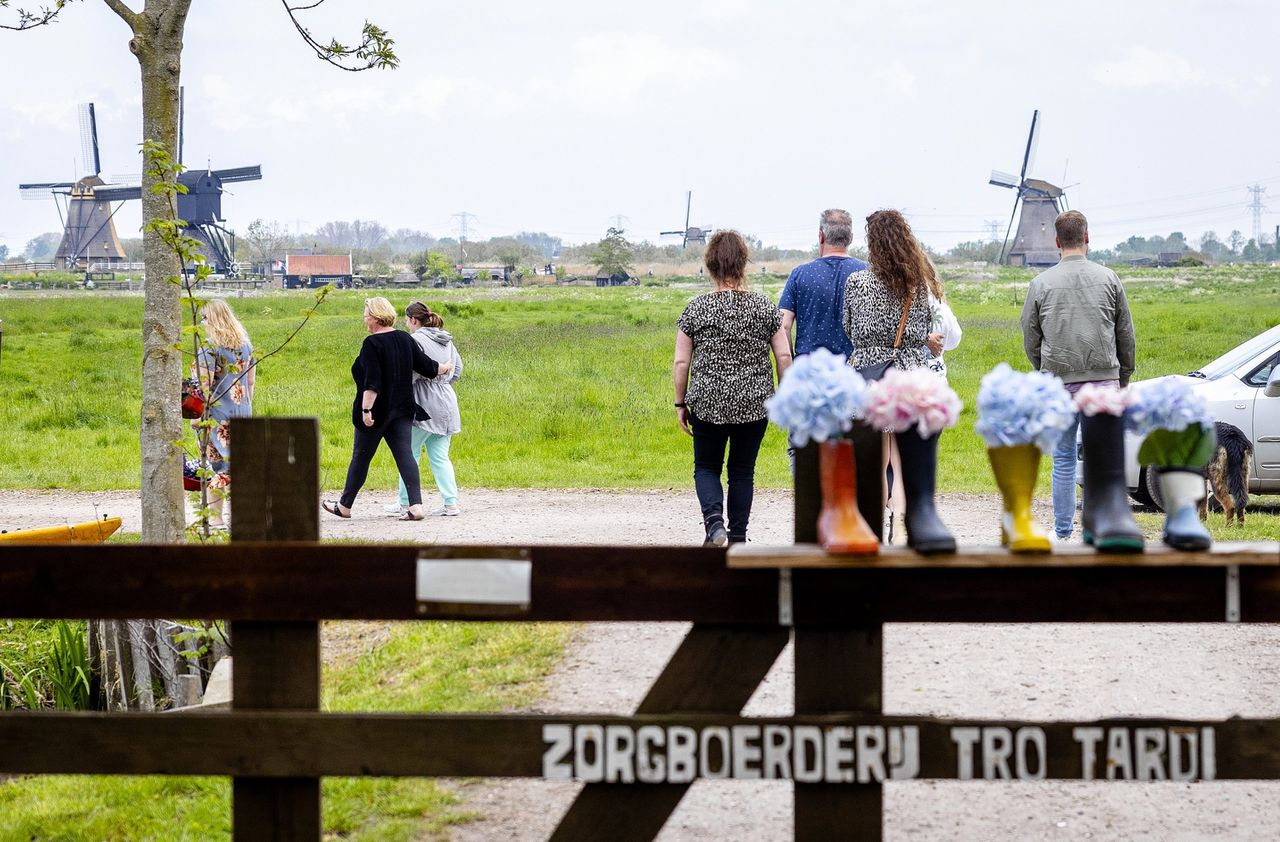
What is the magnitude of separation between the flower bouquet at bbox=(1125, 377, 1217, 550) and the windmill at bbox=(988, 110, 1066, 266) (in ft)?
297

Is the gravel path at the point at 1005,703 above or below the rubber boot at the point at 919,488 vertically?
below

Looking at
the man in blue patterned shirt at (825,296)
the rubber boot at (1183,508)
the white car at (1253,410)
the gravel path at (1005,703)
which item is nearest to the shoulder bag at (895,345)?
the man in blue patterned shirt at (825,296)

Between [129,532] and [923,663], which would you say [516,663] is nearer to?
[923,663]

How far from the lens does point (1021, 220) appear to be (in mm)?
97938

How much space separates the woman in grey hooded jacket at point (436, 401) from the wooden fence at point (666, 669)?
28.4 ft

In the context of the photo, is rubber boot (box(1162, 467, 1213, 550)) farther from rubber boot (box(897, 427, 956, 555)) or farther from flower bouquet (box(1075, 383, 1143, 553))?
rubber boot (box(897, 427, 956, 555))

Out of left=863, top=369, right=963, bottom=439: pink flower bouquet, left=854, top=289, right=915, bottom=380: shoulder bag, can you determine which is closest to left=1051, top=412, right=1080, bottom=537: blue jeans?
left=854, top=289, right=915, bottom=380: shoulder bag

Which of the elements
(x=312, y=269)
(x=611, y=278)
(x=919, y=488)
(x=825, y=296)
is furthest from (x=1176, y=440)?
(x=611, y=278)

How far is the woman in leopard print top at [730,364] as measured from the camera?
7719 mm

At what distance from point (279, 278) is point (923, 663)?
107088 millimetres

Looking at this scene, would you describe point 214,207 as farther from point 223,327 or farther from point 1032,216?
point 223,327

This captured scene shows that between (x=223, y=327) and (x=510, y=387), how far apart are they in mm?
14270

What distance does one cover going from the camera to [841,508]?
2.95 metres

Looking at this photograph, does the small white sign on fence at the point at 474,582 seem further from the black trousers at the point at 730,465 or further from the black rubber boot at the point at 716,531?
the black rubber boot at the point at 716,531
